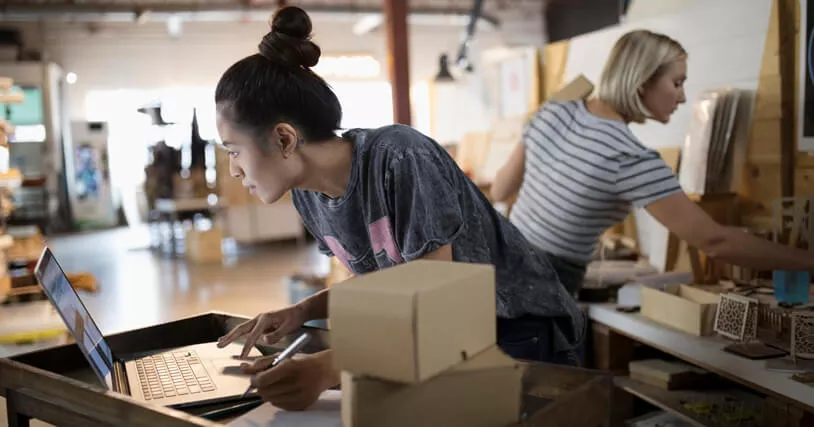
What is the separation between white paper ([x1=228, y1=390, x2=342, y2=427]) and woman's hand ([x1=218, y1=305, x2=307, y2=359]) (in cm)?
33

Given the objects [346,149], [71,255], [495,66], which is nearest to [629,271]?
[346,149]

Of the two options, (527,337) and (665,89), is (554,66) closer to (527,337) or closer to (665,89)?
(665,89)

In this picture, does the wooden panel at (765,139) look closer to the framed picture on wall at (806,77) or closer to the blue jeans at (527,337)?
the framed picture on wall at (806,77)

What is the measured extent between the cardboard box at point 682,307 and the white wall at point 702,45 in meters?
0.41

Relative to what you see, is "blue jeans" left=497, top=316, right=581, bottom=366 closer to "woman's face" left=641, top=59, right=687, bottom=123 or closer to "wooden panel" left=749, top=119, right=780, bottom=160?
"woman's face" left=641, top=59, right=687, bottom=123

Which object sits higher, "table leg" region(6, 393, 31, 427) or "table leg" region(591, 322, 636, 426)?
"table leg" region(6, 393, 31, 427)

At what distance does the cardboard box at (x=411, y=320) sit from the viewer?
0.88 metres

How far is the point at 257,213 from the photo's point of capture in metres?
9.38

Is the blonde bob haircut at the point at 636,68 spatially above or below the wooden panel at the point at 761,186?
above

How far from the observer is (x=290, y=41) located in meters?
1.36

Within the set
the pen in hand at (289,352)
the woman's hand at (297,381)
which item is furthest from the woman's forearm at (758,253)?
the woman's hand at (297,381)

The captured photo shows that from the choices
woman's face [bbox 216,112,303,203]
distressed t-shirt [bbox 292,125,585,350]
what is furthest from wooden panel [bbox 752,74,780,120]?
woman's face [bbox 216,112,303,203]

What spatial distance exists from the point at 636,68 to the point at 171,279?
6.34m

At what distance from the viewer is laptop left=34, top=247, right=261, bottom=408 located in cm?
129
